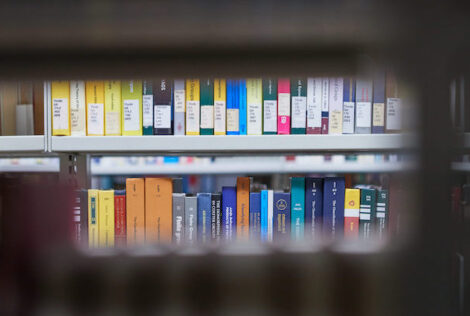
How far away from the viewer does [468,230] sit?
0.34 m

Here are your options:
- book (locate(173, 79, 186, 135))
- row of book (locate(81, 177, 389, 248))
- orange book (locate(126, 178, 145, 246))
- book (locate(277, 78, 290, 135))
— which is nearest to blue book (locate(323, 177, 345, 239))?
row of book (locate(81, 177, 389, 248))

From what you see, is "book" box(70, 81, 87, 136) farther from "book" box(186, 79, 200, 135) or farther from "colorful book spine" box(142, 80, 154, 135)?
"book" box(186, 79, 200, 135)

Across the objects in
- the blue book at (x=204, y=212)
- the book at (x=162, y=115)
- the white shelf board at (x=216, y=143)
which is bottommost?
the blue book at (x=204, y=212)

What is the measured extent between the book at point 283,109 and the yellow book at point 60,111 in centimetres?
72

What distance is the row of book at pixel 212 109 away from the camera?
3.97 feet

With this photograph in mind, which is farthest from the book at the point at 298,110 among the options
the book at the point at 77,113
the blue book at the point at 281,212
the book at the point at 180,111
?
the book at the point at 77,113

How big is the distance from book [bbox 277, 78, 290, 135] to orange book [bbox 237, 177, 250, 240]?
22cm

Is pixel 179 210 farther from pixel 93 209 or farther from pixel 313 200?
pixel 313 200

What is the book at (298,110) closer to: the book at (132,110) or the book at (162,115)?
the book at (162,115)

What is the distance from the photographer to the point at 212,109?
3.99 feet

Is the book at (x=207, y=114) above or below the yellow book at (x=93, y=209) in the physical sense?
above

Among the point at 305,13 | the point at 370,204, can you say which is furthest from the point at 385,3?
the point at 370,204

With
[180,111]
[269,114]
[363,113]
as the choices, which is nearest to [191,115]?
[180,111]

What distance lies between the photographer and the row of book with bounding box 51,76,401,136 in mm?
1209
